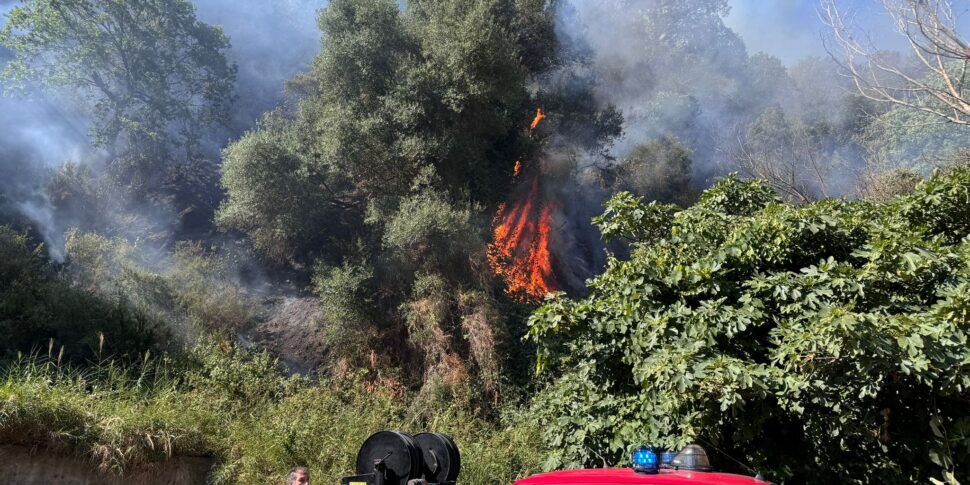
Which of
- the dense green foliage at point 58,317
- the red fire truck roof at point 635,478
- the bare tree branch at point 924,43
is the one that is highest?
the bare tree branch at point 924,43

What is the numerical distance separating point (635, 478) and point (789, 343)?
2389 mm

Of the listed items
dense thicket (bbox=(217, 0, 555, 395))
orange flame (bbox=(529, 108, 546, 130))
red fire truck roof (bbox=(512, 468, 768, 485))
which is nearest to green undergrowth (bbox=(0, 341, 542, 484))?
dense thicket (bbox=(217, 0, 555, 395))

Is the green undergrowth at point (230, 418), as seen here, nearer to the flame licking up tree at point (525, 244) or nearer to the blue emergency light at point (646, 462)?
the flame licking up tree at point (525, 244)

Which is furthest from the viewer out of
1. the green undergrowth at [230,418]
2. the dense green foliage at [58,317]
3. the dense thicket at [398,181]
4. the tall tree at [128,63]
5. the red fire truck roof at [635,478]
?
the tall tree at [128,63]

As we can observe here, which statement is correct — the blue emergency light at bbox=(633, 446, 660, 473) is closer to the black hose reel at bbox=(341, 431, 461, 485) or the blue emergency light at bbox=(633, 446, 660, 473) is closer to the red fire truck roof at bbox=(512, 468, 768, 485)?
the red fire truck roof at bbox=(512, 468, 768, 485)

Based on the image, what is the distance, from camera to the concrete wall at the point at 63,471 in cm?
666

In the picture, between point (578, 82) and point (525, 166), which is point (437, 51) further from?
point (578, 82)

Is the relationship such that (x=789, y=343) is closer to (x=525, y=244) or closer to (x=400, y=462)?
(x=400, y=462)

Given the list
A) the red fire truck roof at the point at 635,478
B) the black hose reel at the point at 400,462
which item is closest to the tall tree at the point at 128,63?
the black hose reel at the point at 400,462

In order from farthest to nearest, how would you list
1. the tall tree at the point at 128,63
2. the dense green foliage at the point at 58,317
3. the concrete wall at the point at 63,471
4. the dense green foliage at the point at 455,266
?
the tall tree at the point at 128,63 < the dense green foliage at the point at 58,317 < the concrete wall at the point at 63,471 < the dense green foliage at the point at 455,266

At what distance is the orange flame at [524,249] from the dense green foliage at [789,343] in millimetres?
7776

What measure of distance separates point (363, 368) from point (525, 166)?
817cm

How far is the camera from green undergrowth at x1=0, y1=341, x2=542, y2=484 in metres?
6.95

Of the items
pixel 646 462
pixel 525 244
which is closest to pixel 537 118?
pixel 525 244
